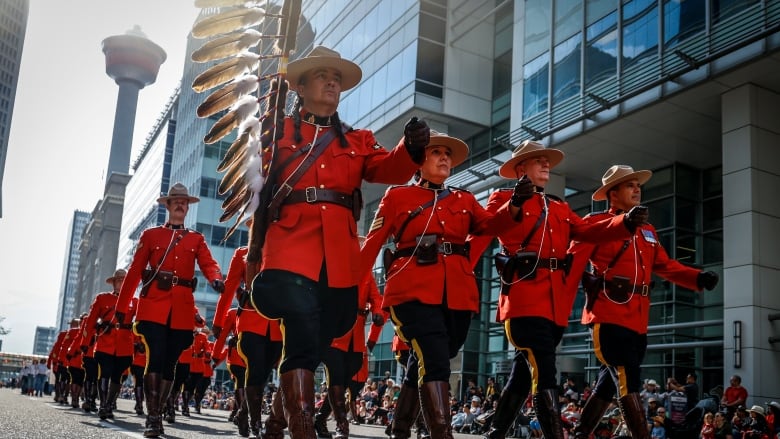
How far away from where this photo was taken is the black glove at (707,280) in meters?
6.26

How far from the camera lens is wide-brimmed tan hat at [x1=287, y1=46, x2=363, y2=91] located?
4.46 metres

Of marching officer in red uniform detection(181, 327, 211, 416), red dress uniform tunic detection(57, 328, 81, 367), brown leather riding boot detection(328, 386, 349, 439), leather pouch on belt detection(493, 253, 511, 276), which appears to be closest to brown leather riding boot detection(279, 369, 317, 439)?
leather pouch on belt detection(493, 253, 511, 276)

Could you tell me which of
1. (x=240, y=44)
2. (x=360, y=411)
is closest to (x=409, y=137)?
(x=240, y=44)

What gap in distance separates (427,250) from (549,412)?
4.51 feet

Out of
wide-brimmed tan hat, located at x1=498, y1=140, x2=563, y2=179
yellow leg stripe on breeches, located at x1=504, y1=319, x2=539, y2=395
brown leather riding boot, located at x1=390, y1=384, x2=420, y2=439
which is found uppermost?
wide-brimmed tan hat, located at x1=498, y1=140, x2=563, y2=179

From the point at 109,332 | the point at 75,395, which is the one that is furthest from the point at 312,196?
the point at 75,395

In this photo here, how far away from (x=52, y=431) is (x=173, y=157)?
7610 cm

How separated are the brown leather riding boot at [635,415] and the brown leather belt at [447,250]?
5.33ft

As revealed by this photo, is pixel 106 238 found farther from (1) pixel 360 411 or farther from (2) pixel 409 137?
(2) pixel 409 137

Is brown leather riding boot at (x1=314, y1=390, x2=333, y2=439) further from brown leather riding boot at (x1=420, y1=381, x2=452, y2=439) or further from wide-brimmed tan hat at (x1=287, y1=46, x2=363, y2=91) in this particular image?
wide-brimmed tan hat at (x1=287, y1=46, x2=363, y2=91)

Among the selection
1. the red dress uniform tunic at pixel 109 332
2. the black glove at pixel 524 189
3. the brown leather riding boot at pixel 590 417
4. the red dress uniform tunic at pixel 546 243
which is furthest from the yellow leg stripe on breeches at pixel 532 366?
the red dress uniform tunic at pixel 109 332

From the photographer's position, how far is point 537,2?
22.7 m

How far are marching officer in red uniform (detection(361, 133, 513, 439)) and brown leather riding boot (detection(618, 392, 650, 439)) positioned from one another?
4.38ft

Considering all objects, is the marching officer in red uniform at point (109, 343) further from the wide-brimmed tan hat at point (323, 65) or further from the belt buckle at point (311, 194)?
the belt buckle at point (311, 194)
